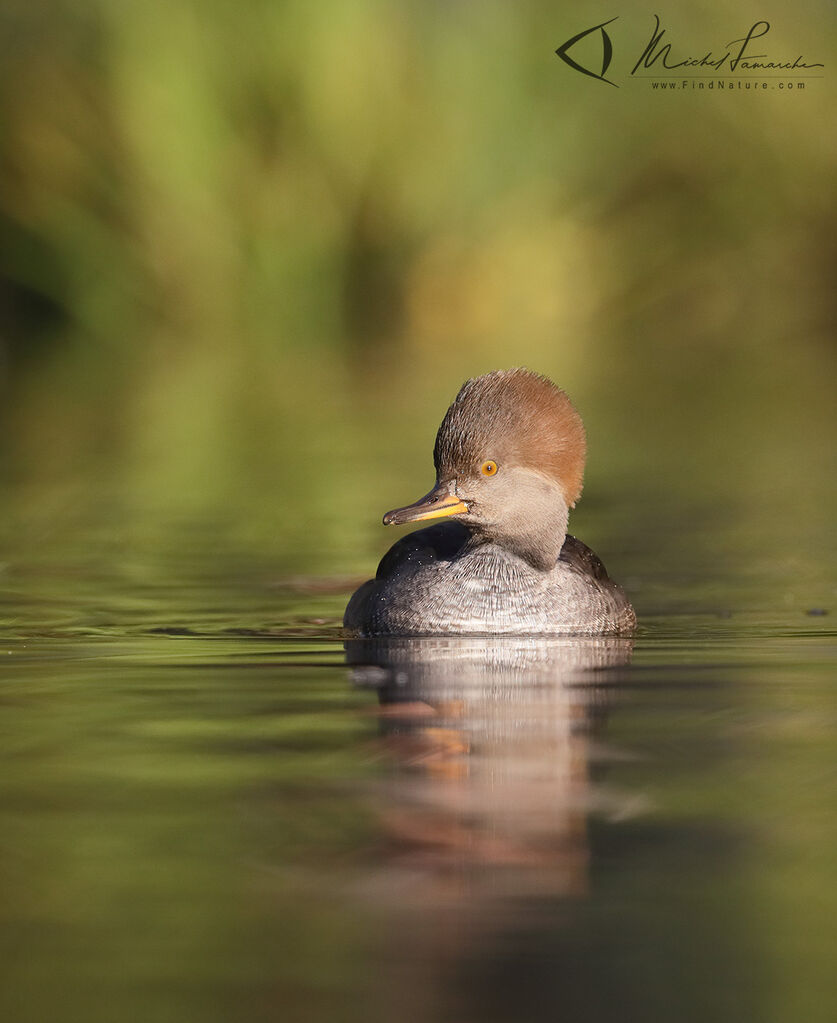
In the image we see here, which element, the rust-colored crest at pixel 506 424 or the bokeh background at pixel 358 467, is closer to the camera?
the bokeh background at pixel 358 467

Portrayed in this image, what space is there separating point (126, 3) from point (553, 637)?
46.7ft

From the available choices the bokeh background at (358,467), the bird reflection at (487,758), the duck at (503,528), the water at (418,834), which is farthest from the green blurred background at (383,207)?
the water at (418,834)

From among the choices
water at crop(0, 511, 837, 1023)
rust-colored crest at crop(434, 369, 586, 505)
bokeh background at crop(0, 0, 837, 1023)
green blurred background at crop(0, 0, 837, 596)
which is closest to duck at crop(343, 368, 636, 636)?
rust-colored crest at crop(434, 369, 586, 505)

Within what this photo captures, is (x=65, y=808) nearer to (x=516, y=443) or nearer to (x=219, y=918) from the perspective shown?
(x=219, y=918)

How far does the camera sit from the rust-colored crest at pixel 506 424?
22.6 ft

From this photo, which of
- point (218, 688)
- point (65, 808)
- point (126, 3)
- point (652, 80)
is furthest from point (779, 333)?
point (65, 808)

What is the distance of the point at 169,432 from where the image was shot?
14.0 meters
